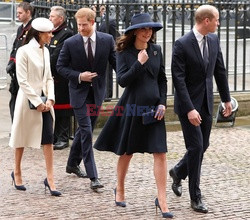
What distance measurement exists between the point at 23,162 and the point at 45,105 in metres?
1.78

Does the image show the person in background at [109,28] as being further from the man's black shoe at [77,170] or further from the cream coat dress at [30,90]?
the cream coat dress at [30,90]

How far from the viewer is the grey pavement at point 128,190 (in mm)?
7863

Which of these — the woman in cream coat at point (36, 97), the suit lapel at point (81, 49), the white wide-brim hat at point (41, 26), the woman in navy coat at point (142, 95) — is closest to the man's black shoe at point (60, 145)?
the suit lapel at point (81, 49)

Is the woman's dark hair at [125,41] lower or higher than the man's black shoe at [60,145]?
higher

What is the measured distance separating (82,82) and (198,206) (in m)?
1.93

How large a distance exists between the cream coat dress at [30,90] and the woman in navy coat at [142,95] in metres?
0.98

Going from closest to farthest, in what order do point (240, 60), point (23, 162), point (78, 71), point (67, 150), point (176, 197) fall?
1. point (176, 197)
2. point (78, 71)
3. point (23, 162)
4. point (67, 150)
5. point (240, 60)

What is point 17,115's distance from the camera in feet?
28.4

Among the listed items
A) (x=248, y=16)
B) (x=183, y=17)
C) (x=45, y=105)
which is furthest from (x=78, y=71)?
(x=248, y=16)

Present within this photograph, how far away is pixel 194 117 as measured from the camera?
7.72m

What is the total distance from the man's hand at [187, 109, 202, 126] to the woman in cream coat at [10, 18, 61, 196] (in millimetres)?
1536

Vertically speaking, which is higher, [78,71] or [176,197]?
[78,71]

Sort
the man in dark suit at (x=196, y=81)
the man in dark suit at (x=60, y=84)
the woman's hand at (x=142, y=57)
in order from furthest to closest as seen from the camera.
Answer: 1. the man in dark suit at (x=60, y=84)
2. the man in dark suit at (x=196, y=81)
3. the woman's hand at (x=142, y=57)

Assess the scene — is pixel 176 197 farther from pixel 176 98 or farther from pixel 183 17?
pixel 183 17
